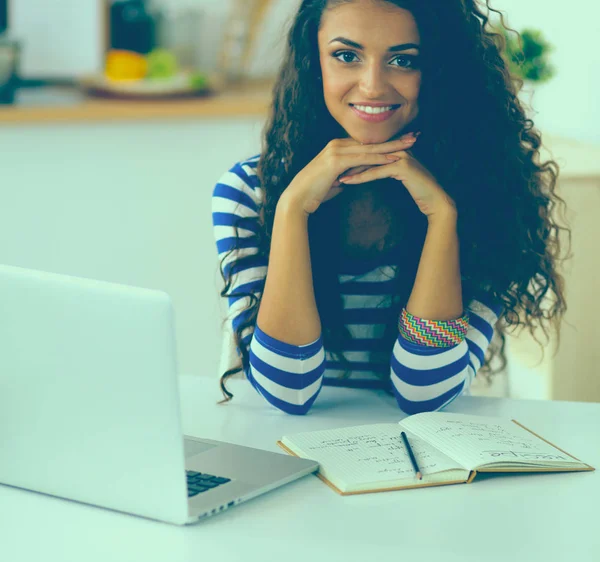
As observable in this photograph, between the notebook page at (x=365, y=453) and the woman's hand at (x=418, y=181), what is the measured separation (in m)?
0.33

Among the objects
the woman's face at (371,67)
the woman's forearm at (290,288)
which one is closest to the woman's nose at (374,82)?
the woman's face at (371,67)

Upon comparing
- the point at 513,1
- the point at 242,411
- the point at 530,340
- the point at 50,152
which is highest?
the point at 513,1

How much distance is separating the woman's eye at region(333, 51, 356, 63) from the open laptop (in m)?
0.60

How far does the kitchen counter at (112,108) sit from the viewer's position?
8.59 ft

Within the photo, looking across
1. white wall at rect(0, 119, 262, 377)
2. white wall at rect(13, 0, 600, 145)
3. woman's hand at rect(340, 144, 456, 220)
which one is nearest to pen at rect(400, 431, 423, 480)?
woman's hand at rect(340, 144, 456, 220)

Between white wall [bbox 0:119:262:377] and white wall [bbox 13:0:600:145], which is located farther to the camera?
white wall [bbox 0:119:262:377]

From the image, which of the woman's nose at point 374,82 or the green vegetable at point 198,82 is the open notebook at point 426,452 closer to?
the woman's nose at point 374,82

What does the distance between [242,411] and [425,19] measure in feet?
1.92

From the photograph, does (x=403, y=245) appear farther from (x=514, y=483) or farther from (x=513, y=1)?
(x=513, y=1)

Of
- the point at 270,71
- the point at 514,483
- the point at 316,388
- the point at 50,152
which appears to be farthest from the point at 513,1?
the point at 514,483

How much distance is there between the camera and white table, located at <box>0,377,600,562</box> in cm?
86

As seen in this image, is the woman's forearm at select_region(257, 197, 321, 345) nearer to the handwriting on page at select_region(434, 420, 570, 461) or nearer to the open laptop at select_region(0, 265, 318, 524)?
the handwriting on page at select_region(434, 420, 570, 461)

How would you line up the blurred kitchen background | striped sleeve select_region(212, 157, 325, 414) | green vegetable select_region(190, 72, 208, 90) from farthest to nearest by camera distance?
green vegetable select_region(190, 72, 208, 90) → the blurred kitchen background → striped sleeve select_region(212, 157, 325, 414)

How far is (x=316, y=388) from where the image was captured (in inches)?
50.4
